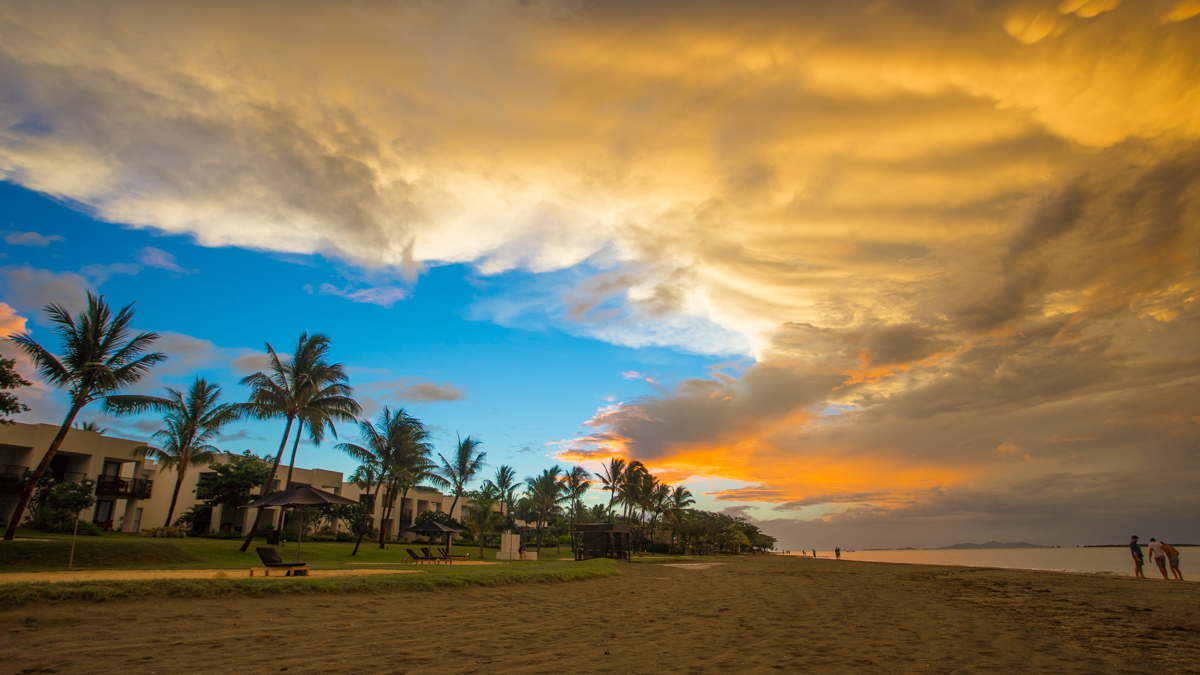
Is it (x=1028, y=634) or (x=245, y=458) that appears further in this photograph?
(x=245, y=458)

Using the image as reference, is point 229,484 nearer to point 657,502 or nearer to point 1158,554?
point 657,502

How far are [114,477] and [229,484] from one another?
5374 millimetres

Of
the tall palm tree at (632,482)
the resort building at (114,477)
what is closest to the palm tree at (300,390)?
the resort building at (114,477)

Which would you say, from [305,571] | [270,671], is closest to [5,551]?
[305,571]

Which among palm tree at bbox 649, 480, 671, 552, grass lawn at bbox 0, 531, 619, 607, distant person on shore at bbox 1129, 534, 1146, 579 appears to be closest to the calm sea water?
distant person on shore at bbox 1129, 534, 1146, 579

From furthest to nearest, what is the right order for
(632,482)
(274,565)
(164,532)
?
(632,482) → (164,532) → (274,565)

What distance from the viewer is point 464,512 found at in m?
63.7

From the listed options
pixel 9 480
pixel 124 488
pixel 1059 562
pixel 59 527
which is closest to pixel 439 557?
pixel 59 527

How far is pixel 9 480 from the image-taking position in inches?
970

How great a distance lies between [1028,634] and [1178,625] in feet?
12.9

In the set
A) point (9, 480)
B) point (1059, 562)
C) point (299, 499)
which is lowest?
point (1059, 562)

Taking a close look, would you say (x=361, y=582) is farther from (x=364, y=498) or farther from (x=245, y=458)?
(x=364, y=498)

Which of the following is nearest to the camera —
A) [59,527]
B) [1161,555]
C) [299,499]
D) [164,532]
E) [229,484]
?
[299,499]

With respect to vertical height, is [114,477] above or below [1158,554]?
above
